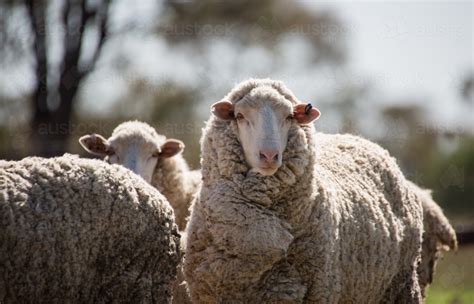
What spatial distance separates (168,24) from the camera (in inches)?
831

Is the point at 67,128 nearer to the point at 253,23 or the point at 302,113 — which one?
the point at 253,23

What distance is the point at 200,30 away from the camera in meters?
21.8

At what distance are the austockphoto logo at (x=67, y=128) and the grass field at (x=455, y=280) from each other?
7867 millimetres

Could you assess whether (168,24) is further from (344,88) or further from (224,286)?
(224,286)

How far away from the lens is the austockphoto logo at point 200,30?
69.3 ft

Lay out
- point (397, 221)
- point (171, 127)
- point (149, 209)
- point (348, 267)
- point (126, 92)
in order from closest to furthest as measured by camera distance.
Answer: point (149, 209) < point (348, 267) < point (397, 221) < point (171, 127) < point (126, 92)

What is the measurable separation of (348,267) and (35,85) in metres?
14.1

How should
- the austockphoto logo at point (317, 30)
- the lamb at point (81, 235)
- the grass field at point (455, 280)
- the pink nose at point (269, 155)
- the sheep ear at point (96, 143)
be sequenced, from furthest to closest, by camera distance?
the austockphoto logo at point (317, 30), the grass field at point (455, 280), the sheep ear at point (96, 143), the pink nose at point (269, 155), the lamb at point (81, 235)

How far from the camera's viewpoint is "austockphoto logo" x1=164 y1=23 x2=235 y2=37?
21125mm

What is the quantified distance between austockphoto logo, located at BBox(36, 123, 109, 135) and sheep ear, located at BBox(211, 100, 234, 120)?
1213 centimetres

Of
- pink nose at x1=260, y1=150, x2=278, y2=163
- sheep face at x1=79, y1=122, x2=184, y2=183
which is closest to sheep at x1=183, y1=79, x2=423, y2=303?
pink nose at x1=260, y1=150, x2=278, y2=163

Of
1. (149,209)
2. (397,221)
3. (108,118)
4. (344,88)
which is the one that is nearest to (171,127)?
(108,118)

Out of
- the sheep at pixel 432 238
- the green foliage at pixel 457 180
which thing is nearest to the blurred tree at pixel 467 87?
the green foliage at pixel 457 180

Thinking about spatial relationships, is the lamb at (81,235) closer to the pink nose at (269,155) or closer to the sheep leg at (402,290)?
the pink nose at (269,155)
